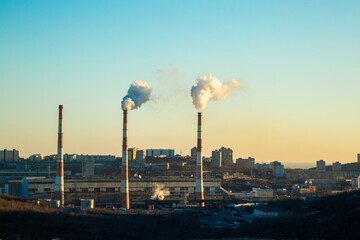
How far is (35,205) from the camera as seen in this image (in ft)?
124

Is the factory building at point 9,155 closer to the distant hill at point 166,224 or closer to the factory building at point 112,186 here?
the factory building at point 112,186

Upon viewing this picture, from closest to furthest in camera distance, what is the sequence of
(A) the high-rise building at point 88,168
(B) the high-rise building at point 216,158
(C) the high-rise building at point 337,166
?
1. (A) the high-rise building at point 88,168
2. (B) the high-rise building at point 216,158
3. (C) the high-rise building at point 337,166

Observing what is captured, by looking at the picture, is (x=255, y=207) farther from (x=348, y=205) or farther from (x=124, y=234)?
(x=124, y=234)

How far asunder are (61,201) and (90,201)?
8.84 feet

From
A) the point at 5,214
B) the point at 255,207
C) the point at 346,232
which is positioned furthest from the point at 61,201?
the point at 346,232

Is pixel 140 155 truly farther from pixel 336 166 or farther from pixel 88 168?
pixel 336 166

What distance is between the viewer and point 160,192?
5534cm

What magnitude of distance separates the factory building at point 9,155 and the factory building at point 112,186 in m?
39.5

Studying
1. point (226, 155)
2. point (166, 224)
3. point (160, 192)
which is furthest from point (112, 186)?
point (226, 155)

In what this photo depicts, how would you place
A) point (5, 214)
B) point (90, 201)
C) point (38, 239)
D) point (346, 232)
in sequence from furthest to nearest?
point (90, 201) < point (5, 214) < point (38, 239) < point (346, 232)

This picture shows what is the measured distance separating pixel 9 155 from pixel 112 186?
4536 cm

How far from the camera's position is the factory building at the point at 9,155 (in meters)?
93.6

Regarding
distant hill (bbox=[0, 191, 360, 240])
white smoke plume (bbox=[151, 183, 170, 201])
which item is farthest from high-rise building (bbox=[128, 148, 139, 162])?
distant hill (bbox=[0, 191, 360, 240])

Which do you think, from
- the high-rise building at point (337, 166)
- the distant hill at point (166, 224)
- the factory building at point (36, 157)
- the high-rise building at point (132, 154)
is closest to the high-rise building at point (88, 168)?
the high-rise building at point (132, 154)
